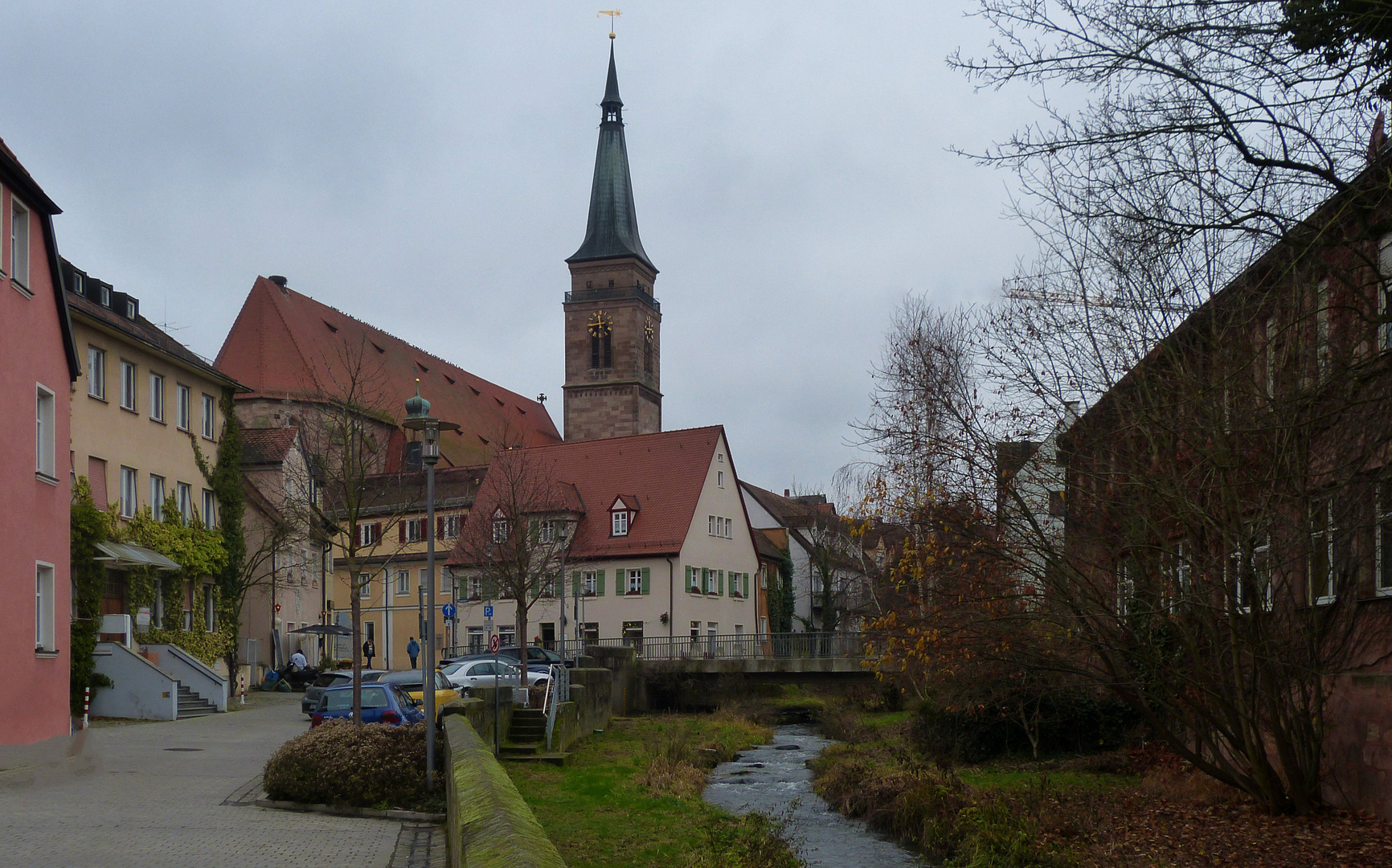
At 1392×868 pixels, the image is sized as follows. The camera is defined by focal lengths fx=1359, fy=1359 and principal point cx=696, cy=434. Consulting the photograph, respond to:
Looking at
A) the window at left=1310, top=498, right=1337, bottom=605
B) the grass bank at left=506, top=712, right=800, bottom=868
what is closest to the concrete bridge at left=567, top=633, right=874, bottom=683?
the grass bank at left=506, top=712, right=800, bottom=868

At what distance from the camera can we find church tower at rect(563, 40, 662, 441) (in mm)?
99250

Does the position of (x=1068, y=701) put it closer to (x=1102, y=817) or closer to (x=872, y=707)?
(x=1102, y=817)

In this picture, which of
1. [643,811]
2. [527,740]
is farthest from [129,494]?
[643,811]

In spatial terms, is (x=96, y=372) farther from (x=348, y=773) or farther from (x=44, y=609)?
(x=348, y=773)

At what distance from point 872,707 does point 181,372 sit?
23957mm

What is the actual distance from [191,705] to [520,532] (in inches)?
448

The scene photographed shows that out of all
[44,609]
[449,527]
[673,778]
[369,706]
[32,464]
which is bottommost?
[673,778]

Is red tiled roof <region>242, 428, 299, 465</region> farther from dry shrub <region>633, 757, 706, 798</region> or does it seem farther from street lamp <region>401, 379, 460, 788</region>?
street lamp <region>401, 379, 460, 788</region>

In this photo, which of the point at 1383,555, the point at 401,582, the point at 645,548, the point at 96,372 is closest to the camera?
the point at 1383,555

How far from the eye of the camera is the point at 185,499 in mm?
37719

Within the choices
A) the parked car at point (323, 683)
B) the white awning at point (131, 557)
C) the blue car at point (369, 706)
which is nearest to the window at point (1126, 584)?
the blue car at point (369, 706)

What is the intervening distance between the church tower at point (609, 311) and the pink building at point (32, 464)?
75.3 metres

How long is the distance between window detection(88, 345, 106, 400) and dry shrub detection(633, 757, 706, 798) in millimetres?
16583

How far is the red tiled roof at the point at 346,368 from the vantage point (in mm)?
70188
